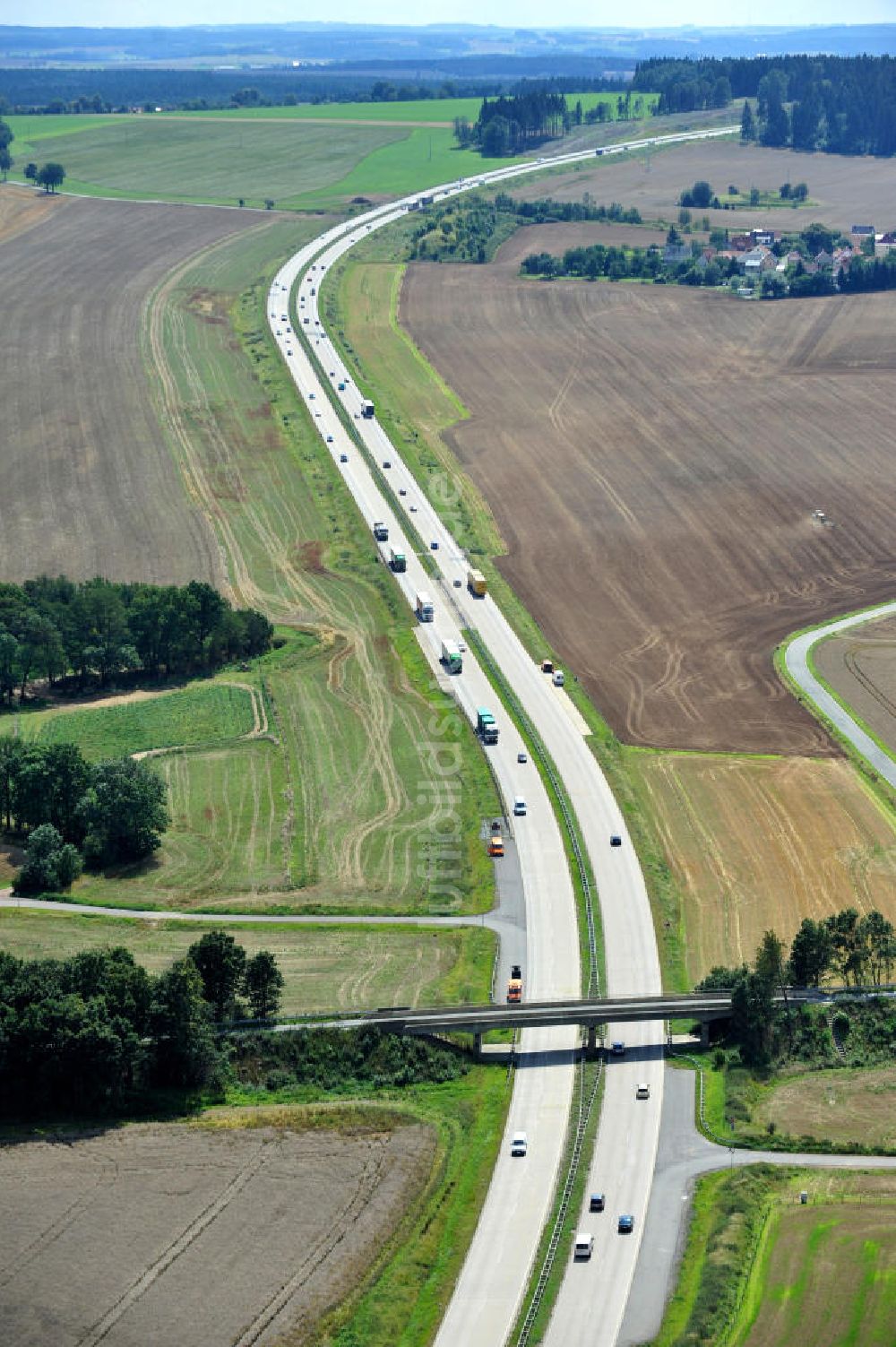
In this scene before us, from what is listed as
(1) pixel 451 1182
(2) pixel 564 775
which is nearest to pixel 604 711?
(2) pixel 564 775

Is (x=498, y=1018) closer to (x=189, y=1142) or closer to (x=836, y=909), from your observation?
(x=189, y=1142)

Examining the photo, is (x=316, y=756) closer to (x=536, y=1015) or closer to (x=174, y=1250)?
(x=536, y=1015)

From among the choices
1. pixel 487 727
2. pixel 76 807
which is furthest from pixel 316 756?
pixel 76 807

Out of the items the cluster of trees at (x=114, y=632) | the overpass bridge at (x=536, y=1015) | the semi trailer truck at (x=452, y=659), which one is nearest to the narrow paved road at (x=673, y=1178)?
the overpass bridge at (x=536, y=1015)

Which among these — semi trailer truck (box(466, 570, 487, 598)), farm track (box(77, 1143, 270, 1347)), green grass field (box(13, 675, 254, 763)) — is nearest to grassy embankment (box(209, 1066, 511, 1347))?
farm track (box(77, 1143, 270, 1347))

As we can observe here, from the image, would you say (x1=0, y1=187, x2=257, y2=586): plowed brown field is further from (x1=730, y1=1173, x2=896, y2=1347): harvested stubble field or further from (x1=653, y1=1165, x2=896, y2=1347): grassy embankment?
(x1=730, y1=1173, x2=896, y2=1347): harvested stubble field

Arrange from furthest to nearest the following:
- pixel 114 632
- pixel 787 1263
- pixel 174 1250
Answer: pixel 114 632
pixel 787 1263
pixel 174 1250
